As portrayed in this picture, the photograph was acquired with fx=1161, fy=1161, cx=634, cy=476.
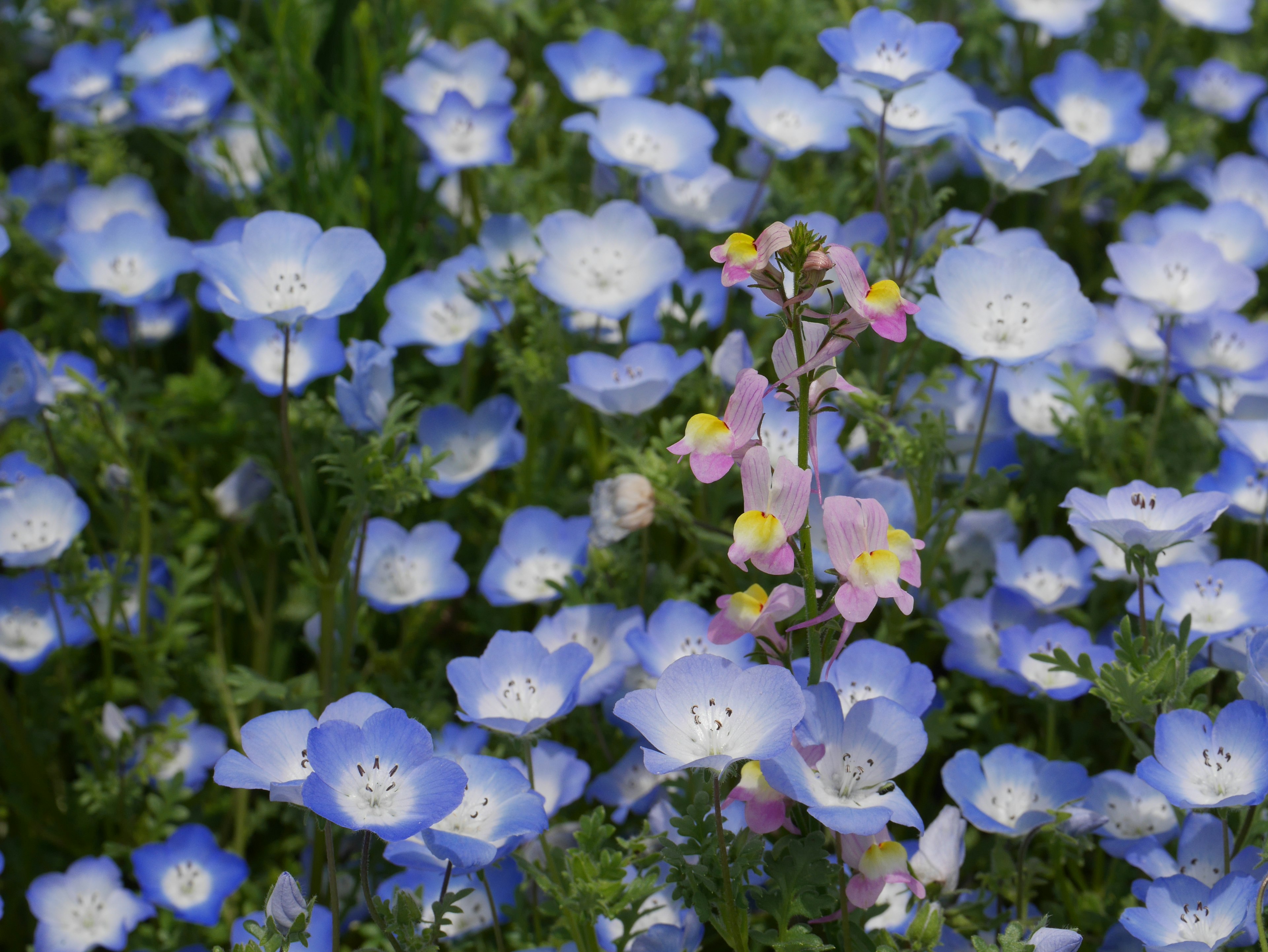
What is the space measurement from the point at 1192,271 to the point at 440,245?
1.62m

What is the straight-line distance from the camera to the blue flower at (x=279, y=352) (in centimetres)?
207

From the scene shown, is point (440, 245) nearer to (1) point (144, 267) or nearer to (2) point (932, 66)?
(1) point (144, 267)

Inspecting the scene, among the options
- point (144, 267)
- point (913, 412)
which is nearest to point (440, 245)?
point (144, 267)

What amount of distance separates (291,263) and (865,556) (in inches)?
42.6

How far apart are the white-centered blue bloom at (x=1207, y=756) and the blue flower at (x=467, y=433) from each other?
49.0 inches

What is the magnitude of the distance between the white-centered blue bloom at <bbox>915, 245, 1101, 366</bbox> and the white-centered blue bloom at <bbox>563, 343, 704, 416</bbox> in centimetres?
43

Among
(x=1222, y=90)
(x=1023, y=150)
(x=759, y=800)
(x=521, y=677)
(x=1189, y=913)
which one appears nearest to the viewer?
(x=759, y=800)

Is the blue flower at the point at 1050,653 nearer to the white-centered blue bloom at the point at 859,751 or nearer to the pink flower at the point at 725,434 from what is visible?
the white-centered blue bloom at the point at 859,751

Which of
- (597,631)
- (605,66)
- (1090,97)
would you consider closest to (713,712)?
(597,631)

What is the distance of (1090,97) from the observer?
276 centimetres

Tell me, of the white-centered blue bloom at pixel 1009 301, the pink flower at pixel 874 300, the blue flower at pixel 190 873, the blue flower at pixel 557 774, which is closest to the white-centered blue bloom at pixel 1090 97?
the white-centered blue bloom at pixel 1009 301

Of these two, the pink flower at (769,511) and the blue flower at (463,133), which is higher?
the pink flower at (769,511)

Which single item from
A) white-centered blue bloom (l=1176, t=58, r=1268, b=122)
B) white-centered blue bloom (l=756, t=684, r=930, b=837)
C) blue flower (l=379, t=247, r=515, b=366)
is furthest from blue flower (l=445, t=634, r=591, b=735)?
white-centered blue bloom (l=1176, t=58, r=1268, b=122)

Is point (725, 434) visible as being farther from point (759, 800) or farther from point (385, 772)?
point (385, 772)
